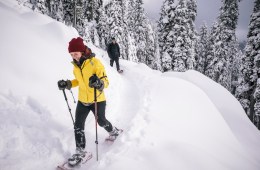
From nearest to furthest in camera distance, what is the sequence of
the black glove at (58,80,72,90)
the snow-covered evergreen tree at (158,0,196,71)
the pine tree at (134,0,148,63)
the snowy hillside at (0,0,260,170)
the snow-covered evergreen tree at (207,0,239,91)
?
1. the snowy hillside at (0,0,260,170)
2. the black glove at (58,80,72,90)
3. the snow-covered evergreen tree at (158,0,196,71)
4. the snow-covered evergreen tree at (207,0,239,91)
5. the pine tree at (134,0,148,63)

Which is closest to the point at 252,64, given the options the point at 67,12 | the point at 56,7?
the point at 67,12

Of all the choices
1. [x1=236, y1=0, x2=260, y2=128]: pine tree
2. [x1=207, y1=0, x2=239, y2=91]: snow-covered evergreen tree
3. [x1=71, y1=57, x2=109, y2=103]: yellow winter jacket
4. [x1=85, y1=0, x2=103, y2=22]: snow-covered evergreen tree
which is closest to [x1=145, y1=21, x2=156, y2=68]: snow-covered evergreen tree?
[x1=85, y1=0, x2=103, y2=22]: snow-covered evergreen tree

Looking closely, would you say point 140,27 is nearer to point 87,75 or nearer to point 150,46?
point 150,46

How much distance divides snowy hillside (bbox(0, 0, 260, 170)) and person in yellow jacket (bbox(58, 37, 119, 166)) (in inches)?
24.6

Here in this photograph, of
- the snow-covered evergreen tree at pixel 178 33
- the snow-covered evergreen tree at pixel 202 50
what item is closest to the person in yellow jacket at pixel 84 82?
the snow-covered evergreen tree at pixel 178 33

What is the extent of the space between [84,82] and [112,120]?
2.81 m

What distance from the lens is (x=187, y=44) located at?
2450 centimetres

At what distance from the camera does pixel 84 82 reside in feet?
13.8

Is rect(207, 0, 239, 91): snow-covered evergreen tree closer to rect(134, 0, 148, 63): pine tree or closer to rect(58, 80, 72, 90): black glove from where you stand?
rect(134, 0, 148, 63): pine tree

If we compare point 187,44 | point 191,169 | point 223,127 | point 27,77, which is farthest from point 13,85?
point 187,44

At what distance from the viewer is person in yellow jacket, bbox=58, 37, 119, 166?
4.01 metres

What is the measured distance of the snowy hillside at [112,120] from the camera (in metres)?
4.26

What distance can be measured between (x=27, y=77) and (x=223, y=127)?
575 centimetres

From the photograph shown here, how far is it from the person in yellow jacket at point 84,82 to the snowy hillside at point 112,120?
0.63m
